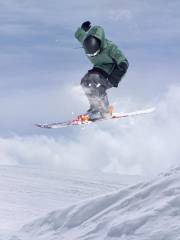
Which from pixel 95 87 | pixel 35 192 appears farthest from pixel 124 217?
pixel 35 192

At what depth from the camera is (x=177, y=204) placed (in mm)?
7695

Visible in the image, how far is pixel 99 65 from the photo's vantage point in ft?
41.6

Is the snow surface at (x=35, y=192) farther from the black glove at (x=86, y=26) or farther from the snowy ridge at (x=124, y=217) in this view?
the black glove at (x=86, y=26)

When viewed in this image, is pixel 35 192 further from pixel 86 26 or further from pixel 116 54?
pixel 86 26

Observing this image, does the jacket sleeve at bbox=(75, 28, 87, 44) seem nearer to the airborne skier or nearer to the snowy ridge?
the airborne skier

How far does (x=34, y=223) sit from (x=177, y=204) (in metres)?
3.77

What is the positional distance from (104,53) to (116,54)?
0.31 m

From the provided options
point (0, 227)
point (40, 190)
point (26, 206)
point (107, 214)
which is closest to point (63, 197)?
point (40, 190)

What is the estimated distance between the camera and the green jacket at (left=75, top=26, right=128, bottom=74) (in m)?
11.6

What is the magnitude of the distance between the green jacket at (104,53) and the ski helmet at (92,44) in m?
0.08

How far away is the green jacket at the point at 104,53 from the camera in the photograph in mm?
11592

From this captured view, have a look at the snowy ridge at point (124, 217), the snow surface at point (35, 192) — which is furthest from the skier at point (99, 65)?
the snowy ridge at point (124, 217)

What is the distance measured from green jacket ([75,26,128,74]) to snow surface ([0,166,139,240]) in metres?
3.31

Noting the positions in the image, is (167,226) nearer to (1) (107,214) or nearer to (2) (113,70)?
(1) (107,214)
